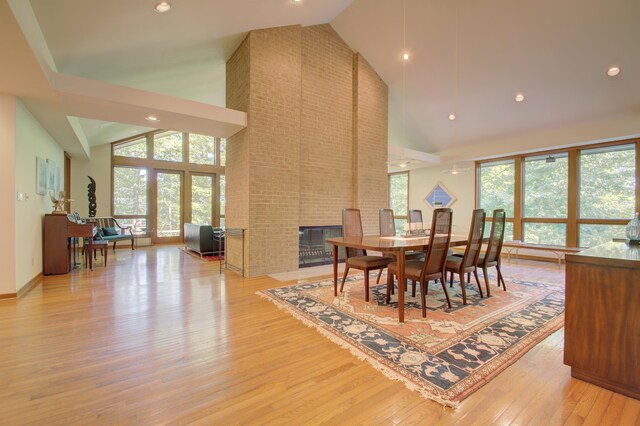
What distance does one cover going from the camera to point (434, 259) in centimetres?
303

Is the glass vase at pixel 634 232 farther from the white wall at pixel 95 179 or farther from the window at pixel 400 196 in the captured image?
the white wall at pixel 95 179

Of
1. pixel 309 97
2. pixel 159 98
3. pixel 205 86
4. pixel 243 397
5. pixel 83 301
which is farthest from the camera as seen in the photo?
pixel 205 86

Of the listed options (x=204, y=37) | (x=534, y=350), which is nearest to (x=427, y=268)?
(x=534, y=350)

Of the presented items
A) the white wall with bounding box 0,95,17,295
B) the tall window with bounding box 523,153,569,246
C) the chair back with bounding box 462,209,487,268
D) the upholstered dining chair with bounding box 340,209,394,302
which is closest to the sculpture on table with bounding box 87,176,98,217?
the white wall with bounding box 0,95,17,295

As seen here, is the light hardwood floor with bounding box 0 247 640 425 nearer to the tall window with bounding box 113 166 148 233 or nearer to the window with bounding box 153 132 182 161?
the tall window with bounding box 113 166 148 233

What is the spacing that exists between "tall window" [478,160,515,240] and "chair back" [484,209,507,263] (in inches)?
151

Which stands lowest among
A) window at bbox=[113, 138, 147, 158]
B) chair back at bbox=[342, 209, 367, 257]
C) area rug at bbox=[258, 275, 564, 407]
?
area rug at bbox=[258, 275, 564, 407]

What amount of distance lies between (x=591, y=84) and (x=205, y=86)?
23.0 feet

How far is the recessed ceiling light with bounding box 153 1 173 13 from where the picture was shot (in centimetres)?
310

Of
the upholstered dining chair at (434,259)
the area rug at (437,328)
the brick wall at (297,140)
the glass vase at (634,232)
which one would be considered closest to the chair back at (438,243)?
the upholstered dining chair at (434,259)

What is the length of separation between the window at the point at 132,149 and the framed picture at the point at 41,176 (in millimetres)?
4017

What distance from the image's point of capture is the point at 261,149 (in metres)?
4.79

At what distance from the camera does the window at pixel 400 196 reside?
9494 millimetres

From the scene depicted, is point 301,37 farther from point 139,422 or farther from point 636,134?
point 636,134
